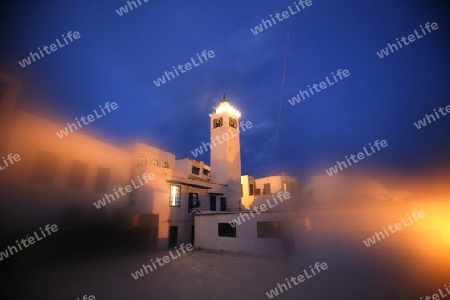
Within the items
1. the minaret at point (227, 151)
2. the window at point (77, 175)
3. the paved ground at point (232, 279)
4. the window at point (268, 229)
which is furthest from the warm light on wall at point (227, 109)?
the window at point (77, 175)

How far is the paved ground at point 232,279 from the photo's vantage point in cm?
796

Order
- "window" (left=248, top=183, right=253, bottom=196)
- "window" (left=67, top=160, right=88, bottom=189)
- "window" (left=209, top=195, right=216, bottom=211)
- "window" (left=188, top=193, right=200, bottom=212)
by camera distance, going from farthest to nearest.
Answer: "window" (left=248, top=183, right=253, bottom=196), "window" (left=209, top=195, right=216, bottom=211), "window" (left=188, top=193, right=200, bottom=212), "window" (left=67, top=160, right=88, bottom=189)

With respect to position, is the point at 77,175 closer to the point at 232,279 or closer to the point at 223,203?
the point at 232,279

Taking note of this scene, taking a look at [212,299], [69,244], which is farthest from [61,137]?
A: [212,299]

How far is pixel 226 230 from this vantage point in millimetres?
19359

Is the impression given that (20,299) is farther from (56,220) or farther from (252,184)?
(252,184)

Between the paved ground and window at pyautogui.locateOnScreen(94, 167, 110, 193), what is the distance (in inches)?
169

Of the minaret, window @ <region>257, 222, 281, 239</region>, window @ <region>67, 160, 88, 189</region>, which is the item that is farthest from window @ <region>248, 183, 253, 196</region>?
window @ <region>67, 160, 88, 189</region>

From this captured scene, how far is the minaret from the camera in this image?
29.3m

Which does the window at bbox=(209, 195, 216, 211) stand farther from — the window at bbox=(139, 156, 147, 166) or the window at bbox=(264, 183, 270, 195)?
the window at bbox=(264, 183, 270, 195)

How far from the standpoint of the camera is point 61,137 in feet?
17.5

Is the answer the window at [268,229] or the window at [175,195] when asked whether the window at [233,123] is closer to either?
the window at [175,195]

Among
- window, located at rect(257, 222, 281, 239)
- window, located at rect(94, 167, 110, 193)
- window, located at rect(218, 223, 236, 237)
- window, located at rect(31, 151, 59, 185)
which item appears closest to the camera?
window, located at rect(31, 151, 59, 185)

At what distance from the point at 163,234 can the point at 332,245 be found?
1435 cm
